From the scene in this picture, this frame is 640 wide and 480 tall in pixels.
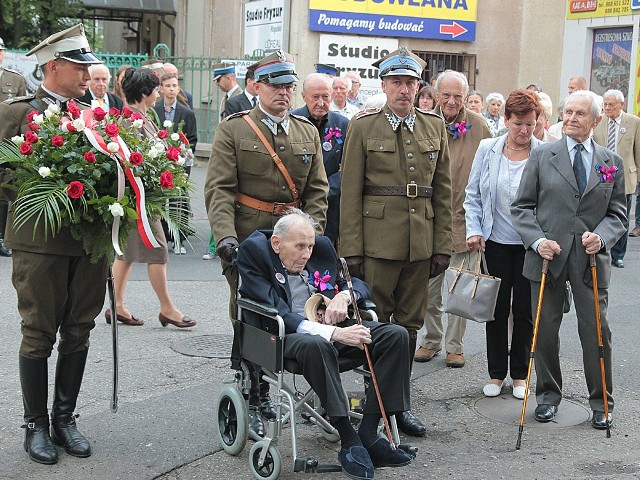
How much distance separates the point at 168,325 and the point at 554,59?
14664 millimetres

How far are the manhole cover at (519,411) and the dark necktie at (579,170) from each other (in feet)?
4.66

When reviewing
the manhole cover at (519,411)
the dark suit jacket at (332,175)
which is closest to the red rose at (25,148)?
the dark suit jacket at (332,175)

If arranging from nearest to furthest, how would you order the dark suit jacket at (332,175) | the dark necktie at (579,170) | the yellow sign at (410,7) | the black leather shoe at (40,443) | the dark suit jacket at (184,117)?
the black leather shoe at (40,443), the dark necktie at (579,170), the dark suit jacket at (332,175), the dark suit jacket at (184,117), the yellow sign at (410,7)

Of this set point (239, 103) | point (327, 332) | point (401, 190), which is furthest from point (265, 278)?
point (239, 103)

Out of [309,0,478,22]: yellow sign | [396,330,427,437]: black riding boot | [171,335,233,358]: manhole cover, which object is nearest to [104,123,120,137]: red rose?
[396,330,427,437]: black riding boot

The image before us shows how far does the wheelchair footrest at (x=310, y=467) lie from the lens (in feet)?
15.6

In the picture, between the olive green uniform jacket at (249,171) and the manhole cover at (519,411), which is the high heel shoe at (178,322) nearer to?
the olive green uniform jacket at (249,171)

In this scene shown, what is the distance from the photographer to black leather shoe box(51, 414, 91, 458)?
523 cm

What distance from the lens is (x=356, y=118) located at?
624 cm

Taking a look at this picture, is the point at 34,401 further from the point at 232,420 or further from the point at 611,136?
the point at 611,136

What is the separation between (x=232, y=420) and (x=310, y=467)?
728mm

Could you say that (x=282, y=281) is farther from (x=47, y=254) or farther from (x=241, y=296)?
(x=47, y=254)

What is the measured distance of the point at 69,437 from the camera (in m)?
5.28

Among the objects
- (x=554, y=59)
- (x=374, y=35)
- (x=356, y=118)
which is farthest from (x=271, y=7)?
(x=356, y=118)
